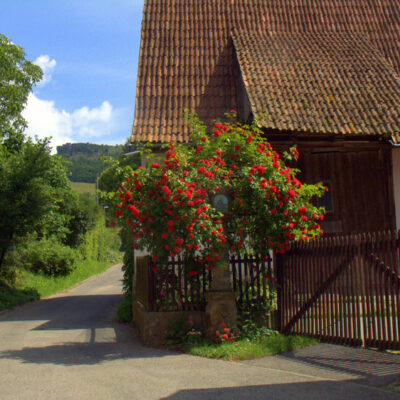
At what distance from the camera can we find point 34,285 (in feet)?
67.9

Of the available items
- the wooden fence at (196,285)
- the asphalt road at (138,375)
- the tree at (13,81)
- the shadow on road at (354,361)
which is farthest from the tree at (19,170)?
the shadow on road at (354,361)

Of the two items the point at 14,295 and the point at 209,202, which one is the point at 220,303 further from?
the point at 14,295

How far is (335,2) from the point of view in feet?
55.1

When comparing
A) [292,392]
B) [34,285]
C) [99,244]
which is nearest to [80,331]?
[292,392]

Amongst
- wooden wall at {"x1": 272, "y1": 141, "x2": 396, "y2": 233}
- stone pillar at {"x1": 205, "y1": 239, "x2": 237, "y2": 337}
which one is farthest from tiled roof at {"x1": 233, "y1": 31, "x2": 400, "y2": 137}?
stone pillar at {"x1": 205, "y1": 239, "x2": 237, "y2": 337}

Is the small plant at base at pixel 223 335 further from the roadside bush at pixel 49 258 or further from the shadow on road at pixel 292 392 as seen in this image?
the roadside bush at pixel 49 258

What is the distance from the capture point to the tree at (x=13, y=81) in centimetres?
2059

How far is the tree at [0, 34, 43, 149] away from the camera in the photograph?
20594 mm

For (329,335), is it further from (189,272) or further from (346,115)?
(346,115)

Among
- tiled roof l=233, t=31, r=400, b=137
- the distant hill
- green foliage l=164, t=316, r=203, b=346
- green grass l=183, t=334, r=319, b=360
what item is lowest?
green grass l=183, t=334, r=319, b=360

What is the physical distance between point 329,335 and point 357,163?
5.96 metres

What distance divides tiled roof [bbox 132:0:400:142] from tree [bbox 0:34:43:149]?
8.06m

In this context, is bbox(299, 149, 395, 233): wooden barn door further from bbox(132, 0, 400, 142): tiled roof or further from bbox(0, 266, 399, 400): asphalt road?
bbox(0, 266, 399, 400): asphalt road

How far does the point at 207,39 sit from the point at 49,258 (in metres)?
14.4
